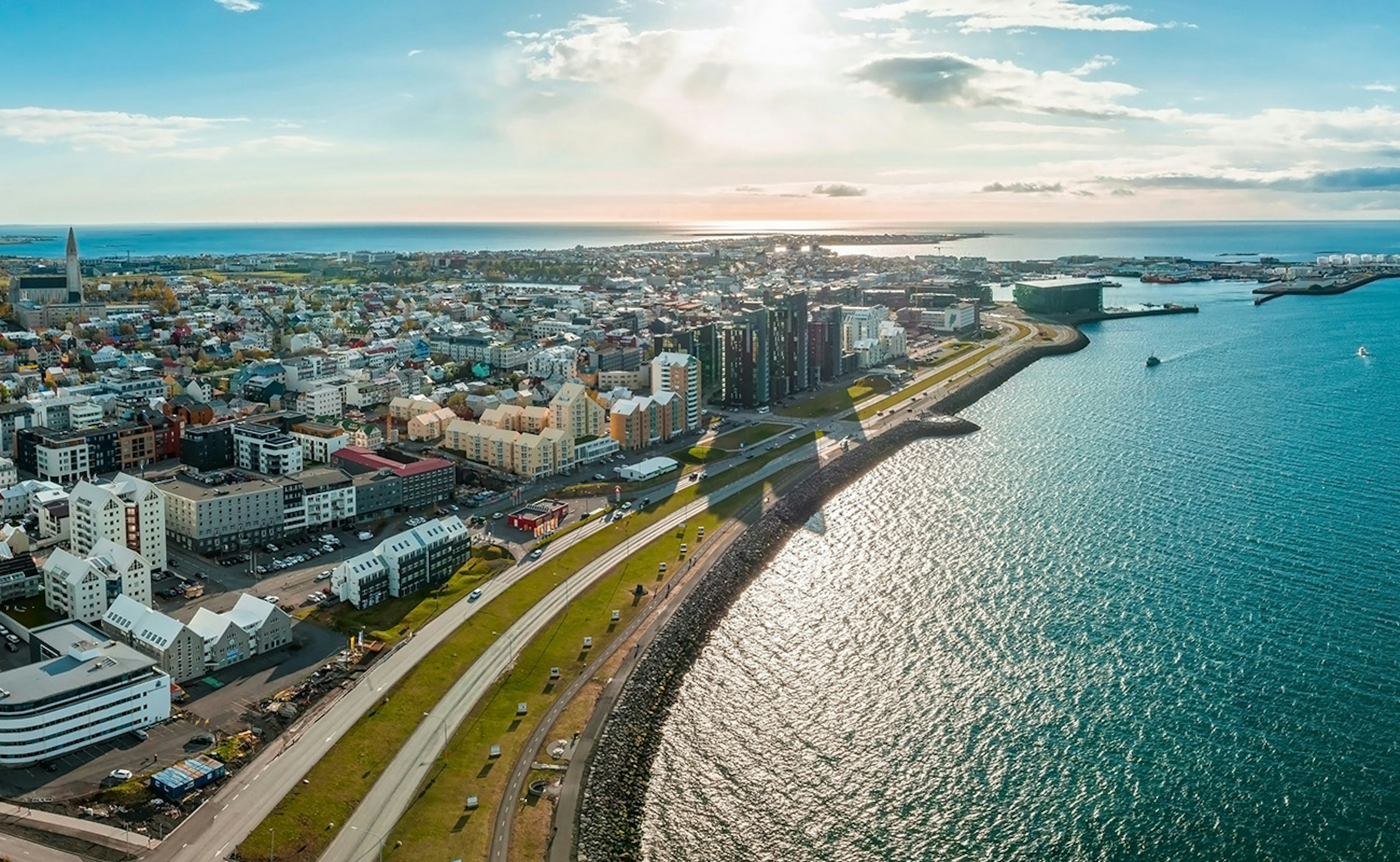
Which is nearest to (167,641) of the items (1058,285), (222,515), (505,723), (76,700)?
(76,700)

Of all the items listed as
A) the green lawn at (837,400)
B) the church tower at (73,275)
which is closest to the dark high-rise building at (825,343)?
the green lawn at (837,400)

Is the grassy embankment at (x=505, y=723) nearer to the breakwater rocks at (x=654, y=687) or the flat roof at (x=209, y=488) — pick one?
the breakwater rocks at (x=654, y=687)

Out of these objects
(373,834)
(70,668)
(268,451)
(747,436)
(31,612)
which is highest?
(268,451)

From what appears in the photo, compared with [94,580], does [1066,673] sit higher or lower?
lower

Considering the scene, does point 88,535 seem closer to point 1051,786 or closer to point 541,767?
point 541,767

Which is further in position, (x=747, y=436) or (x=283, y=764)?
(x=747, y=436)

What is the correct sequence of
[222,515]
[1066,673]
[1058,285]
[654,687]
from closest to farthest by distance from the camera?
[654,687] → [1066,673] → [222,515] → [1058,285]

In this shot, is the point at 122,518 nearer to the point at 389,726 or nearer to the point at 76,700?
the point at 76,700
